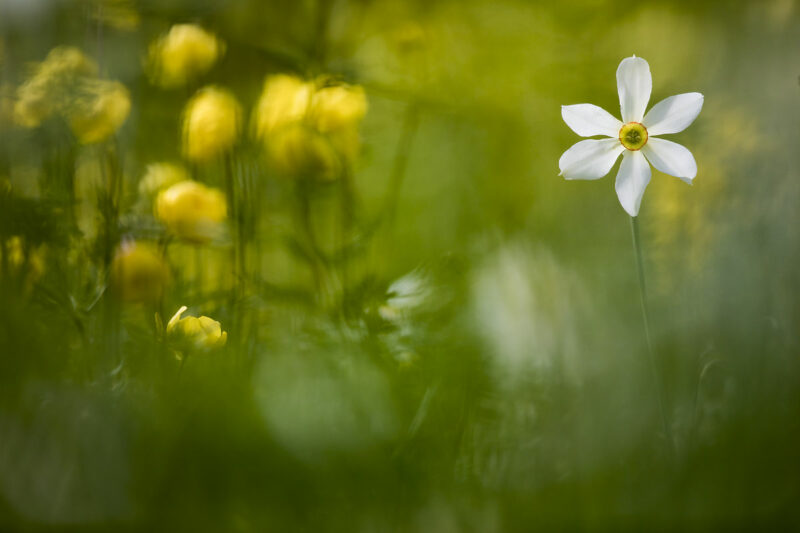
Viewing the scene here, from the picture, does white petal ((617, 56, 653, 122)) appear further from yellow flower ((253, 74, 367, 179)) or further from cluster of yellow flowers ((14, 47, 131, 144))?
cluster of yellow flowers ((14, 47, 131, 144))

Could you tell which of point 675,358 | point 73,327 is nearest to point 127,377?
point 73,327

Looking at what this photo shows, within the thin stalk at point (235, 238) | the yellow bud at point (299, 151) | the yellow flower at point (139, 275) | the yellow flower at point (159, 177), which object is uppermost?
the yellow bud at point (299, 151)

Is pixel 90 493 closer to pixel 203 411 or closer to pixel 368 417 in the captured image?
pixel 203 411

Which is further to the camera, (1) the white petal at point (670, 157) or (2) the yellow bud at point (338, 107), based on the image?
(2) the yellow bud at point (338, 107)

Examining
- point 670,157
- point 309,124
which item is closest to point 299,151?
point 309,124

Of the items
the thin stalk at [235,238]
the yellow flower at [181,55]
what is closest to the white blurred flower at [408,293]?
the thin stalk at [235,238]

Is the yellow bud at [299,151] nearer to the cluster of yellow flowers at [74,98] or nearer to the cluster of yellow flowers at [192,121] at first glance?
the cluster of yellow flowers at [192,121]
